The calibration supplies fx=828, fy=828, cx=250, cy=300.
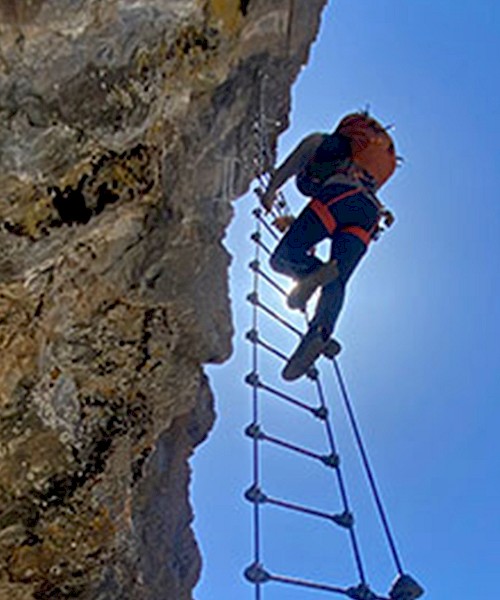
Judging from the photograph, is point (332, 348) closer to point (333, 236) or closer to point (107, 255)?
point (333, 236)

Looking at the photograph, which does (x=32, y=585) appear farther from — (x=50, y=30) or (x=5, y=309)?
(x=50, y=30)

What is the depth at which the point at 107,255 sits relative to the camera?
576cm

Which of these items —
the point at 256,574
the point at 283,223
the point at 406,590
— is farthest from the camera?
the point at 283,223

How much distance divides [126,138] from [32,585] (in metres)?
3.17

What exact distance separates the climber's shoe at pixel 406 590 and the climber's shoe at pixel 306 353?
1925 mm

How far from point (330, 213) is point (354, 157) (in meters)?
0.68

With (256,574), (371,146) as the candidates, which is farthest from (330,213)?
(256,574)

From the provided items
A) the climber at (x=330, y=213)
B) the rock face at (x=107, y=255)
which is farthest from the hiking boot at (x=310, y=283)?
the rock face at (x=107, y=255)

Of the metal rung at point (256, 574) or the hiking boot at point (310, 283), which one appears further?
the hiking boot at point (310, 283)

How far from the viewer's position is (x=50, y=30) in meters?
4.50

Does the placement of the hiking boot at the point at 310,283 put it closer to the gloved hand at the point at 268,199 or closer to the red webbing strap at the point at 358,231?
the red webbing strap at the point at 358,231

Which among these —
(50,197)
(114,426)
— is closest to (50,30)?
(50,197)

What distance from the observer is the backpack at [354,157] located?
6.99 m

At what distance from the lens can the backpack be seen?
6.99 m
